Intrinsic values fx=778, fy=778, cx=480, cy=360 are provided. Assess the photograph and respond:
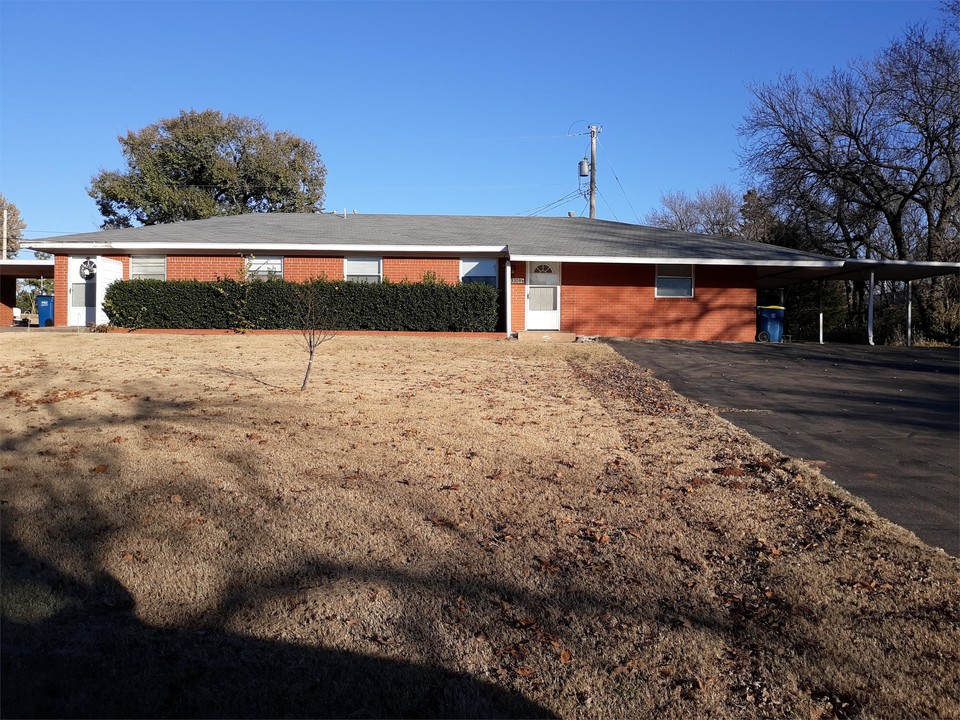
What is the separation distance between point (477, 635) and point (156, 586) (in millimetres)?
1841

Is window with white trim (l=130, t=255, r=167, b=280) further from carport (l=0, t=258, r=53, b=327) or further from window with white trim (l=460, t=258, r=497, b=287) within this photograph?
window with white trim (l=460, t=258, r=497, b=287)

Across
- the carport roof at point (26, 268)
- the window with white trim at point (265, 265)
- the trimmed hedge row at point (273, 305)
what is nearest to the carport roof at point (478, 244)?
the window with white trim at point (265, 265)

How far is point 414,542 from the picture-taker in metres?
5.03

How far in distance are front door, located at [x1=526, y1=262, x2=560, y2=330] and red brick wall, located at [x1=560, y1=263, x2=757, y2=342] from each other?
8.1 inches

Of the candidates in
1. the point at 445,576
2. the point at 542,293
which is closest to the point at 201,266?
the point at 542,293

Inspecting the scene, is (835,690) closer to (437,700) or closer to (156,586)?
(437,700)

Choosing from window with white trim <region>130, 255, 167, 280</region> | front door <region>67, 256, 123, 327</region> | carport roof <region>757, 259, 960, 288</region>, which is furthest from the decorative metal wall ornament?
carport roof <region>757, 259, 960, 288</region>

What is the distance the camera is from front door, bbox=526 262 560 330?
73.3ft

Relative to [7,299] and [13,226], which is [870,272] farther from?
[13,226]

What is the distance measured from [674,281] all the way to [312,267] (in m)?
10.4

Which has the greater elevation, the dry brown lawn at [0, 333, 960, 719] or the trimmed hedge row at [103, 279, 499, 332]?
the trimmed hedge row at [103, 279, 499, 332]

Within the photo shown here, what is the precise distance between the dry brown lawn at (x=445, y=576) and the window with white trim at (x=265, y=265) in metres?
13.9

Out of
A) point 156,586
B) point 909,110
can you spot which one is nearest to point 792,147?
point 909,110

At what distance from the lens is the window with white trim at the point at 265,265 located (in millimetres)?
22031
